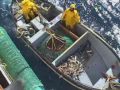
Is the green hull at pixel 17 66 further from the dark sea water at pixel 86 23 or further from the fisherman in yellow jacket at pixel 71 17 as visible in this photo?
the fisherman in yellow jacket at pixel 71 17

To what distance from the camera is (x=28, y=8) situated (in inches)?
918

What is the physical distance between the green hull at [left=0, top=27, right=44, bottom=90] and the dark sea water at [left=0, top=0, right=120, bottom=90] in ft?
4.40

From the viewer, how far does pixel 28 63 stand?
23812 millimetres

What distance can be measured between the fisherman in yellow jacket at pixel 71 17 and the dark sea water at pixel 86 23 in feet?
10.2

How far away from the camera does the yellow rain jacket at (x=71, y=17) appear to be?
72.5 ft

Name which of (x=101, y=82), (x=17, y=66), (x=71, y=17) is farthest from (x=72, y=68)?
(x=17, y=66)

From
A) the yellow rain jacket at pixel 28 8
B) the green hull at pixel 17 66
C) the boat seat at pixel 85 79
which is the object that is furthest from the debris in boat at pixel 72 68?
the yellow rain jacket at pixel 28 8

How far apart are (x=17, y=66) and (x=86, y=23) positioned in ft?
22.8

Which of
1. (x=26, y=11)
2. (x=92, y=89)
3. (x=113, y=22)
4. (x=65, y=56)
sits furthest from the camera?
(x=113, y=22)

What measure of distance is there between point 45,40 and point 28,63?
7.58ft

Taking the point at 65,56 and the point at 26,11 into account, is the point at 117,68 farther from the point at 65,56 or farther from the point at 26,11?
the point at 26,11

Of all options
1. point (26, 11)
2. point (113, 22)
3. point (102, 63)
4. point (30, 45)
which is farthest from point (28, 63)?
point (113, 22)

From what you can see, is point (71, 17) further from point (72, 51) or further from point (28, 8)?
point (28, 8)

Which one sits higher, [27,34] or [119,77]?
[27,34]
